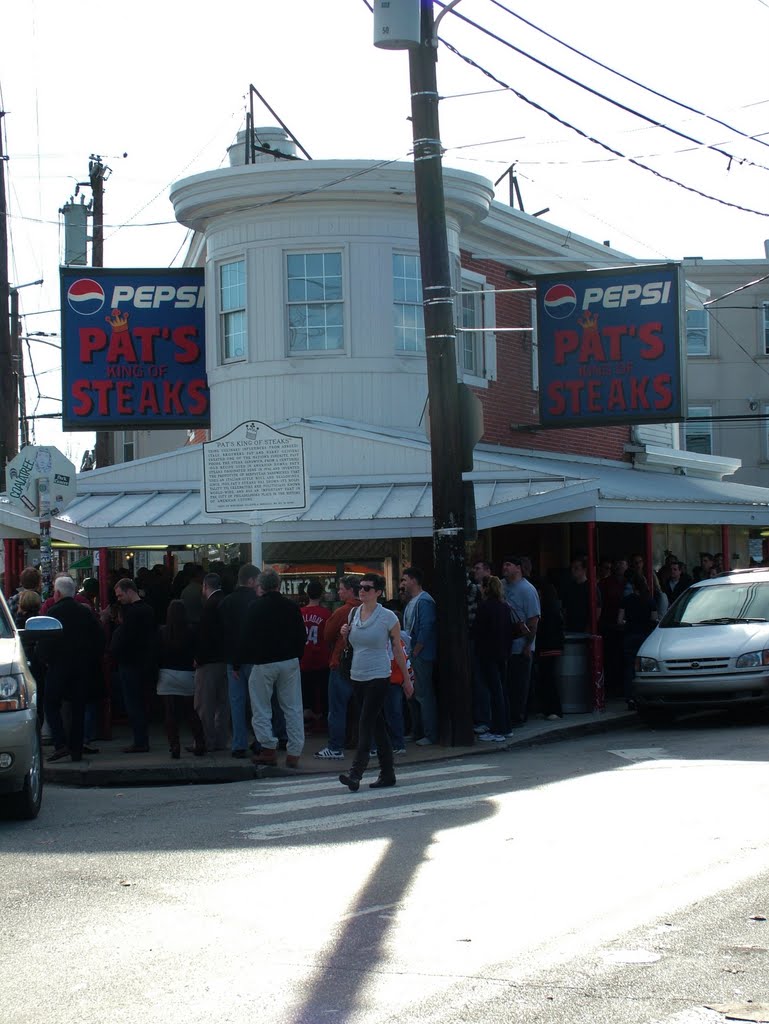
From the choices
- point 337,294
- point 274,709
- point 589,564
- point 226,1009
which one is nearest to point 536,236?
point 337,294

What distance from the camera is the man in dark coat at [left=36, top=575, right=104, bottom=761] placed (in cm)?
1323

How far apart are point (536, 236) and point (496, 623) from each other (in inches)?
416

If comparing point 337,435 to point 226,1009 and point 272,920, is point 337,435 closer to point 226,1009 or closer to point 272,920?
point 272,920

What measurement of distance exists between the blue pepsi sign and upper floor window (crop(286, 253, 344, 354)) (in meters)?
1.76

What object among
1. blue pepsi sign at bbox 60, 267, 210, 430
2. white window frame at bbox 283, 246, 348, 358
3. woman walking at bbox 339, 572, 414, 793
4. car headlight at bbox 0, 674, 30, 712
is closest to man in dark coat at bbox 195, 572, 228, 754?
woman walking at bbox 339, 572, 414, 793

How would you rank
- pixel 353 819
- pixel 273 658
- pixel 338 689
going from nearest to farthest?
pixel 353 819
pixel 273 658
pixel 338 689

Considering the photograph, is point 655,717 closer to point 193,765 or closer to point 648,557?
point 648,557

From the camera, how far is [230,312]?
66.2 ft

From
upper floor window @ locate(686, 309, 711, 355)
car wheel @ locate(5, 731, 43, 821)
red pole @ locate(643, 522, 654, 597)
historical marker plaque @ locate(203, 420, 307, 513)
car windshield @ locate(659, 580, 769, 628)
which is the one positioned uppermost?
upper floor window @ locate(686, 309, 711, 355)

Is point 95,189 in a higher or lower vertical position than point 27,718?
higher

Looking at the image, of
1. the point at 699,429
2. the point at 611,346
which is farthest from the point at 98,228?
the point at 699,429

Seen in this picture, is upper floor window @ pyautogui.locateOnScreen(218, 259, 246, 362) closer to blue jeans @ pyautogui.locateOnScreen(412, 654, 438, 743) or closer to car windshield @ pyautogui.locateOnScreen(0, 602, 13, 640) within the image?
blue jeans @ pyautogui.locateOnScreen(412, 654, 438, 743)

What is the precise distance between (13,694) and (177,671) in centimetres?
413

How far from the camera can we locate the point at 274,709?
14102mm
